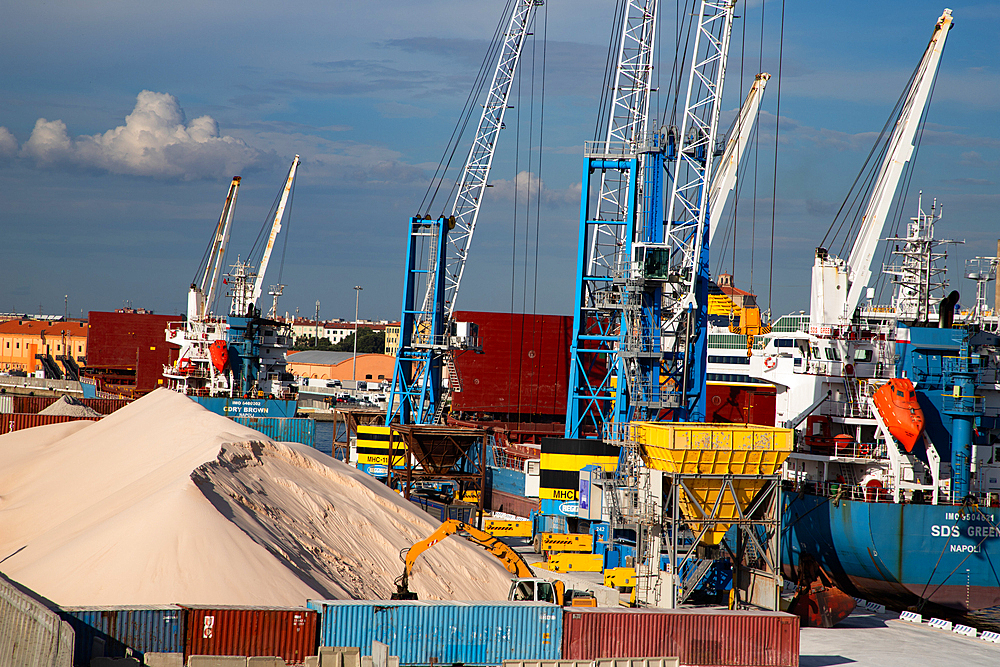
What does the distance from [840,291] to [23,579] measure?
1313 inches

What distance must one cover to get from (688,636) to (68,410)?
4679 cm

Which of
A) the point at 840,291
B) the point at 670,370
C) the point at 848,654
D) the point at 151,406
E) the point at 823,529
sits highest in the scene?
the point at 840,291

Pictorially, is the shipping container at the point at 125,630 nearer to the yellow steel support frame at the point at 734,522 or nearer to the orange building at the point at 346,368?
the yellow steel support frame at the point at 734,522

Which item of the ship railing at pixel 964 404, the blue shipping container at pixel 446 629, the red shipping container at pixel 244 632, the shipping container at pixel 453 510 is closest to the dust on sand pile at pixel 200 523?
the red shipping container at pixel 244 632

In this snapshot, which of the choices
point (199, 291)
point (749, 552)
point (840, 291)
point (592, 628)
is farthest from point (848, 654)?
point (199, 291)

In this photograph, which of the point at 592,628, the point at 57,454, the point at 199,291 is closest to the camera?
the point at 592,628

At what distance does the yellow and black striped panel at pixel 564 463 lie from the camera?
38.4 meters

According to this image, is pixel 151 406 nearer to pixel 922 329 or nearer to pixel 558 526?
pixel 558 526

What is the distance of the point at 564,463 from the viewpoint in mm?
39344

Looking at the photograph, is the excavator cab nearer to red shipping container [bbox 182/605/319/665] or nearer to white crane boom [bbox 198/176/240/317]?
red shipping container [bbox 182/605/319/665]

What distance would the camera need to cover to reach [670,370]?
4038 centimetres

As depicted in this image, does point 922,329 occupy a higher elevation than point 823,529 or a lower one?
higher

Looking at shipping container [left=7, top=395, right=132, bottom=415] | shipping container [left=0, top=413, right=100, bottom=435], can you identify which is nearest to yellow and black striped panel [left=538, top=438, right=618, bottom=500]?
shipping container [left=0, top=413, right=100, bottom=435]

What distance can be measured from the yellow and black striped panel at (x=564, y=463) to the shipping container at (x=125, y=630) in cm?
1889
